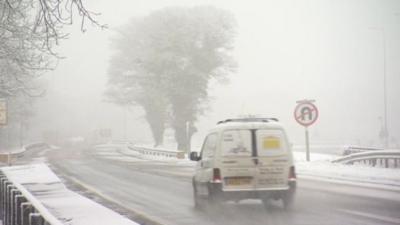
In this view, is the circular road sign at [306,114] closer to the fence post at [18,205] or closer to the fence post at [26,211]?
the fence post at [18,205]

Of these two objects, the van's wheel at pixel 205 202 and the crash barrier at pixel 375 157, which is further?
the crash barrier at pixel 375 157

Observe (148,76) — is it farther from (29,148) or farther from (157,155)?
(29,148)

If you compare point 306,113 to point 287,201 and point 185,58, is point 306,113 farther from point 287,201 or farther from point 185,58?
point 185,58

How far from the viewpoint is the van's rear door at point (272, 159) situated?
12117 mm

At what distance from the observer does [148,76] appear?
47.1 m

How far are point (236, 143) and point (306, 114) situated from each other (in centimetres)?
1189

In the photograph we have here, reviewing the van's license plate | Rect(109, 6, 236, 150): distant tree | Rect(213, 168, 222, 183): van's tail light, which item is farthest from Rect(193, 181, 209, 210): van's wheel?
Rect(109, 6, 236, 150): distant tree

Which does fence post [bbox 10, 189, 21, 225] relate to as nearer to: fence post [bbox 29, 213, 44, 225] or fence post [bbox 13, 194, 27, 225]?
fence post [bbox 13, 194, 27, 225]

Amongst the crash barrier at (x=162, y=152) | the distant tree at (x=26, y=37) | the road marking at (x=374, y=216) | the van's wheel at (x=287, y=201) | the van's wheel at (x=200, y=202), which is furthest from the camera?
the crash barrier at (x=162, y=152)

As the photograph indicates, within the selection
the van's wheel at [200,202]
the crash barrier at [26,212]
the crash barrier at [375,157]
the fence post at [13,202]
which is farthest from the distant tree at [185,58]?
the fence post at [13,202]

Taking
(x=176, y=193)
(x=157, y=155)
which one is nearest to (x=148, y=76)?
(x=157, y=155)

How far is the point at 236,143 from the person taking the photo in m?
12.3

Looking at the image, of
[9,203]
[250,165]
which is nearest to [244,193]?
[250,165]

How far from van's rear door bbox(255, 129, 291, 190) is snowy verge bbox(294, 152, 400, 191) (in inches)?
210
